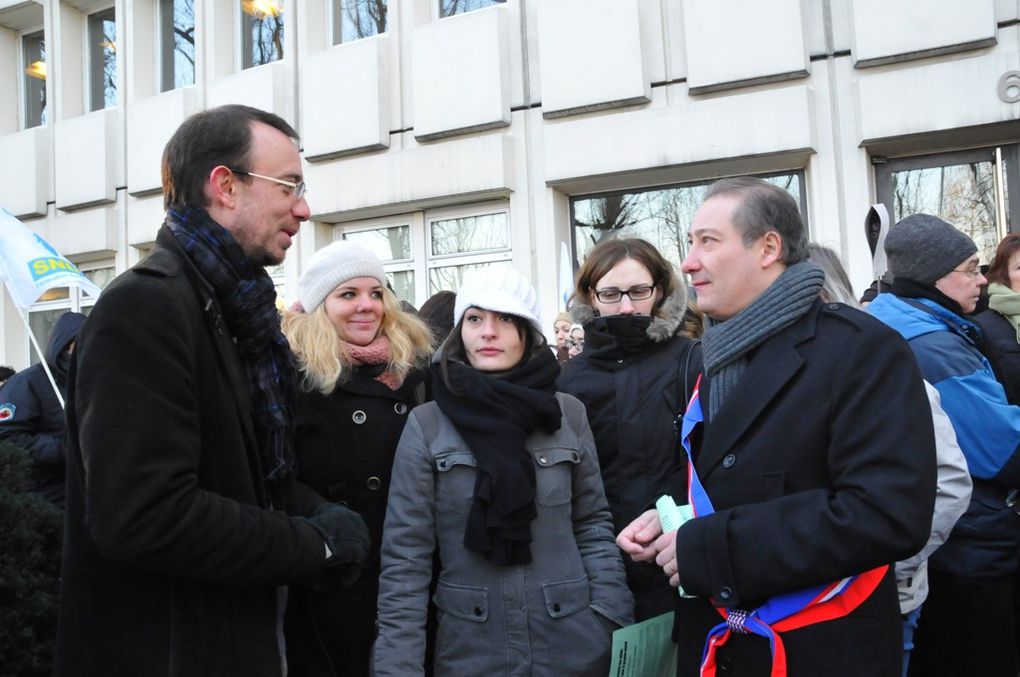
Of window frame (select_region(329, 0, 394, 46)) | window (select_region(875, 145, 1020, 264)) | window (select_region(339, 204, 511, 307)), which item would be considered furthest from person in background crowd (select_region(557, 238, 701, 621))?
window frame (select_region(329, 0, 394, 46))

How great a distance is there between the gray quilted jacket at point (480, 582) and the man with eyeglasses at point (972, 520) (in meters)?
1.36

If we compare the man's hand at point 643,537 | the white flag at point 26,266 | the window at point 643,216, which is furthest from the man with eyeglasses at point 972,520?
the window at point 643,216

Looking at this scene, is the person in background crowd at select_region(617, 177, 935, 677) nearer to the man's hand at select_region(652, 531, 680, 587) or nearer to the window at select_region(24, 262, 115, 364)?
the man's hand at select_region(652, 531, 680, 587)

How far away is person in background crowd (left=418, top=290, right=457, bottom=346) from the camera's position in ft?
13.6

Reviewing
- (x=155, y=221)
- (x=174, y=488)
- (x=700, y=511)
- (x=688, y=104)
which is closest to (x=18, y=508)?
(x=174, y=488)

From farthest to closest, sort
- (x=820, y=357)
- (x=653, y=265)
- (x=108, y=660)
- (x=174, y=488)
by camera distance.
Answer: (x=653, y=265)
(x=820, y=357)
(x=108, y=660)
(x=174, y=488)

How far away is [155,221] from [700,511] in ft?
33.7

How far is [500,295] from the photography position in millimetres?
2779

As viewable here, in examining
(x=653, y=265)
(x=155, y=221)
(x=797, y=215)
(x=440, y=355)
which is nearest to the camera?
(x=797, y=215)

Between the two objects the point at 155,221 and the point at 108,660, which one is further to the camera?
the point at 155,221

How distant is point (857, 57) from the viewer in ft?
23.6

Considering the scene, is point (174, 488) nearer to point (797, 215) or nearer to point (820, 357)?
point (820, 357)

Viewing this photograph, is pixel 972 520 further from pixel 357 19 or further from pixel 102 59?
pixel 102 59

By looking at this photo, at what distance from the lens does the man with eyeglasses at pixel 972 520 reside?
3051 mm
